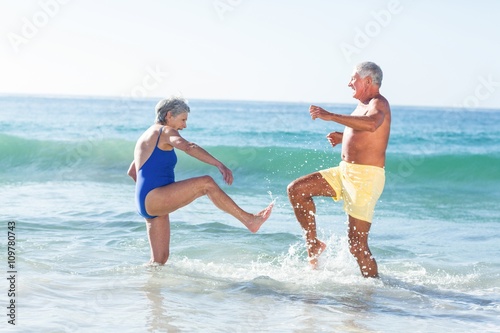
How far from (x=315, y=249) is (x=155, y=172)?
1685 millimetres

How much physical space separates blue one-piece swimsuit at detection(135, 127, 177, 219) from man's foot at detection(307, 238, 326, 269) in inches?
57.6

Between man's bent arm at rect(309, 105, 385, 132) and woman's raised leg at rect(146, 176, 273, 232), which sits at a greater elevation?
man's bent arm at rect(309, 105, 385, 132)

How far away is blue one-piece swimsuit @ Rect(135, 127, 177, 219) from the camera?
6.48 metres

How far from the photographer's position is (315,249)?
23.0 ft

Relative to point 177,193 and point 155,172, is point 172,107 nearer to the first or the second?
point 155,172

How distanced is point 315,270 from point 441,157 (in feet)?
50.2

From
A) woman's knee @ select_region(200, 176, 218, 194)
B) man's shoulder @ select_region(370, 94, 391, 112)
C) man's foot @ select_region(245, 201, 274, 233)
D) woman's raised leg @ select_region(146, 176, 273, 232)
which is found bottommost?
man's foot @ select_region(245, 201, 274, 233)

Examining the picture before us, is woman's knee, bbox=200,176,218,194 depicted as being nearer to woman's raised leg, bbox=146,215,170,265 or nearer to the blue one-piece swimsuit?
the blue one-piece swimsuit

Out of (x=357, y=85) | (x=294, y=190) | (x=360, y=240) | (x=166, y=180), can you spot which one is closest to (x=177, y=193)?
(x=166, y=180)

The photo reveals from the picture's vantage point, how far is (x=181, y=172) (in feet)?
64.7

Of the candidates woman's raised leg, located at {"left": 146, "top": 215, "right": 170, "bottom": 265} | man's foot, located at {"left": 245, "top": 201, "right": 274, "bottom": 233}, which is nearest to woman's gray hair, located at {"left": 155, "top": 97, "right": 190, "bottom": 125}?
woman's raised leg, located at {"left": 146, "top": 215, "right": 170, "bottom": 265}

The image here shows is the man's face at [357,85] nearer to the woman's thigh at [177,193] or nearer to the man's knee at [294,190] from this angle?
the man's knee at [294,190]

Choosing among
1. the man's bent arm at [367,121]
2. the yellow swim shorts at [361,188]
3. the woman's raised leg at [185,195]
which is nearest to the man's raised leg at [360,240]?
the yellow swim shorts at [361,188]

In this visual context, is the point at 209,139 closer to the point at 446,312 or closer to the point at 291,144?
the point at 291,144
